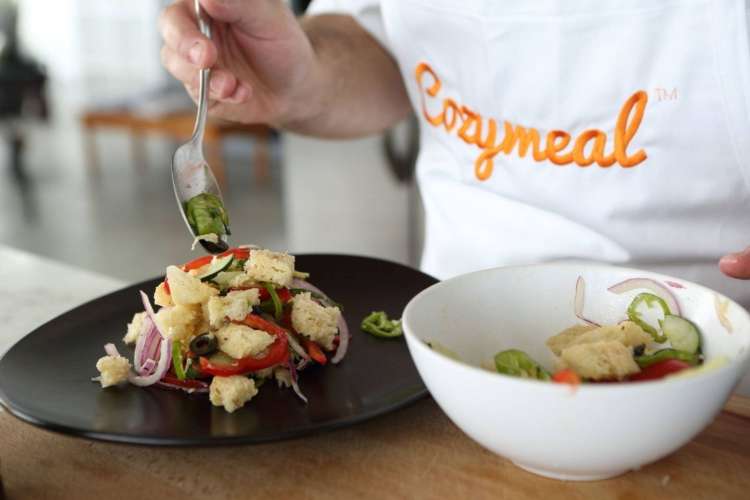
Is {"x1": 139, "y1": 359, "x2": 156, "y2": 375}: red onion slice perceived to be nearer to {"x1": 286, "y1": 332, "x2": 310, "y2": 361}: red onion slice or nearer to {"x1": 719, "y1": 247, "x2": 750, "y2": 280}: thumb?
{"x1": 286, "y1": 332, "x2": 310, "y2": 361}: red onion slice

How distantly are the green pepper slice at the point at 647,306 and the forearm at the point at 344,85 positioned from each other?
68 cm

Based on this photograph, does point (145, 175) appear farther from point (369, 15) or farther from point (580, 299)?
point (580, 299)

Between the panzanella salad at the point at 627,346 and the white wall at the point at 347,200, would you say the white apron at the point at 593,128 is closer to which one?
the panzanella salad at the point at 627,346

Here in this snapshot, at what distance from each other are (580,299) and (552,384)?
7.8 inches

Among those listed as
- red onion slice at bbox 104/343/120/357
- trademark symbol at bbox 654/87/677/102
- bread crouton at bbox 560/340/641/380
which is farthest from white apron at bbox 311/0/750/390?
red onion slice at bbox 104/343/120/357

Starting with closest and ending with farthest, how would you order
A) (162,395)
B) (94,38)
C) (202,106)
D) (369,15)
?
(162,395) < (202,106) < (369,15) < (94,38)

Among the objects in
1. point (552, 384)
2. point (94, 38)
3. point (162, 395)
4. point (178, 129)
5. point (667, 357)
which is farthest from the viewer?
point (94, 38)

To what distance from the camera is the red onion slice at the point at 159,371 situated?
0.68m

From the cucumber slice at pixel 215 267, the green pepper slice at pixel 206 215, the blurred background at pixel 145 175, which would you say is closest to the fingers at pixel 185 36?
the green pepper slice at pixel 206 215

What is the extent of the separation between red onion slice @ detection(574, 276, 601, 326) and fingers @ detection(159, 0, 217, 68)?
1.60 feet

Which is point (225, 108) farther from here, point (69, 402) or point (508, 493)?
point (508, 493)

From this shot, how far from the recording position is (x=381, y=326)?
0.78m

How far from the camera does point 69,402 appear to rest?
637 millimetres

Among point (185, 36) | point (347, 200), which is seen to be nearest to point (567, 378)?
point (185, 36)
